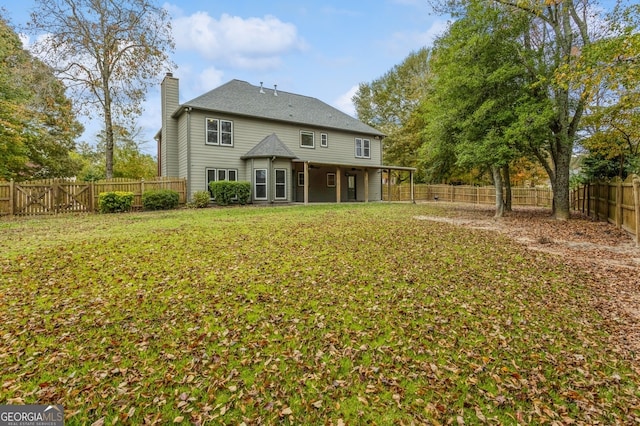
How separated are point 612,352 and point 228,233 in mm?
7616

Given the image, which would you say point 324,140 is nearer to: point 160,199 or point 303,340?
point 160,199

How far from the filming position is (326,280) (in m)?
5.26

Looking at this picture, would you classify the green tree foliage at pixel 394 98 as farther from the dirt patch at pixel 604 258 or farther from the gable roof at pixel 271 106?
the dirt patch at pixel 604 258

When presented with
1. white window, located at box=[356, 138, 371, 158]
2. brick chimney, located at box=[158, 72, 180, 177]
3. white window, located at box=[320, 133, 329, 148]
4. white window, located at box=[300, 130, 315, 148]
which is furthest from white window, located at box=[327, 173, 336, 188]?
brick chimney, located at box=[158, 72, 180, 177]

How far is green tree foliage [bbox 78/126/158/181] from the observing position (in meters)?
26.3

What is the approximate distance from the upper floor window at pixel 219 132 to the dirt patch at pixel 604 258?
46.6 feet

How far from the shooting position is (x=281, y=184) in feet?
62.3

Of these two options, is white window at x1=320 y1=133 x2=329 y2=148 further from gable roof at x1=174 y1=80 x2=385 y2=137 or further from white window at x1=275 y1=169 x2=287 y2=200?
white window at x1=275 y1=169 x2=287 y2=200

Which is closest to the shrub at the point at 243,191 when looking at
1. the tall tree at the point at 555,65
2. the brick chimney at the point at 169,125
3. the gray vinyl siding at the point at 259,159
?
the gray vinyl siding at the point at 259,159

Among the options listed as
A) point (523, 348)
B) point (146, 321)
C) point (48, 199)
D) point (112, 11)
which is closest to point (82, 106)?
point (112, 11)

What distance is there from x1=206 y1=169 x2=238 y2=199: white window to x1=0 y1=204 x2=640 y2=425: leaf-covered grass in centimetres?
1140

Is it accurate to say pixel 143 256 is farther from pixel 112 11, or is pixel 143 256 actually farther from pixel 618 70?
pixel 112 11
